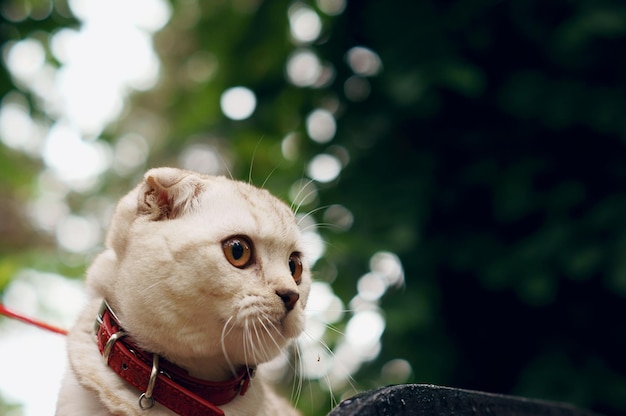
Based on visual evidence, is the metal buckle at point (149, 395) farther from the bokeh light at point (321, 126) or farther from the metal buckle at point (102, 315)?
the bokeh light at point (321, 126)

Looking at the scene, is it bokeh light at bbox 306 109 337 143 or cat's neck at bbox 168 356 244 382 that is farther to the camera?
bokeh light at bbox 306 109 337 143

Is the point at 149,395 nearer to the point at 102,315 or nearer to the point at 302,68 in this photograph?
the point at 102,315

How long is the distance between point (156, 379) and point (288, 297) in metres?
0.27

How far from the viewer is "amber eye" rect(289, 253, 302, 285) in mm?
1297

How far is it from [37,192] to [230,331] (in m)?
3.27

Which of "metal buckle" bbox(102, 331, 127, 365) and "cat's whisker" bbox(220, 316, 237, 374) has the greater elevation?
"cat's whisker" bbox(220, 316, 237, 374)

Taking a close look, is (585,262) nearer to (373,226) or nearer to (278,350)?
(373,226)

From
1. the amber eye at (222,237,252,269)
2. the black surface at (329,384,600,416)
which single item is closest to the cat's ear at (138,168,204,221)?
the amber eye at (222,237,252,269)

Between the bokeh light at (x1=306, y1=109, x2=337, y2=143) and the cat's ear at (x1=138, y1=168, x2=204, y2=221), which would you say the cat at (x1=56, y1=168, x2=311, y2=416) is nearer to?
the cat's ear at (x1=138, y1=168, x2=204, y2=221)

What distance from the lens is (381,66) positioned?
2.87 m

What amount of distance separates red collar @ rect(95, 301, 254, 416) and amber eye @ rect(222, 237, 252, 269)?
0.21 m

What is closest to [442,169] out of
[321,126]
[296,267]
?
[321,126]

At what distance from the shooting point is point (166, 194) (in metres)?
1.21

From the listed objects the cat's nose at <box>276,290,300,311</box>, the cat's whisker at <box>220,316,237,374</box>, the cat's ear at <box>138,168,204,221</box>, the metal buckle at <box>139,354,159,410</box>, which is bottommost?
the metal buckle at <box>139,354,159,410</box>
